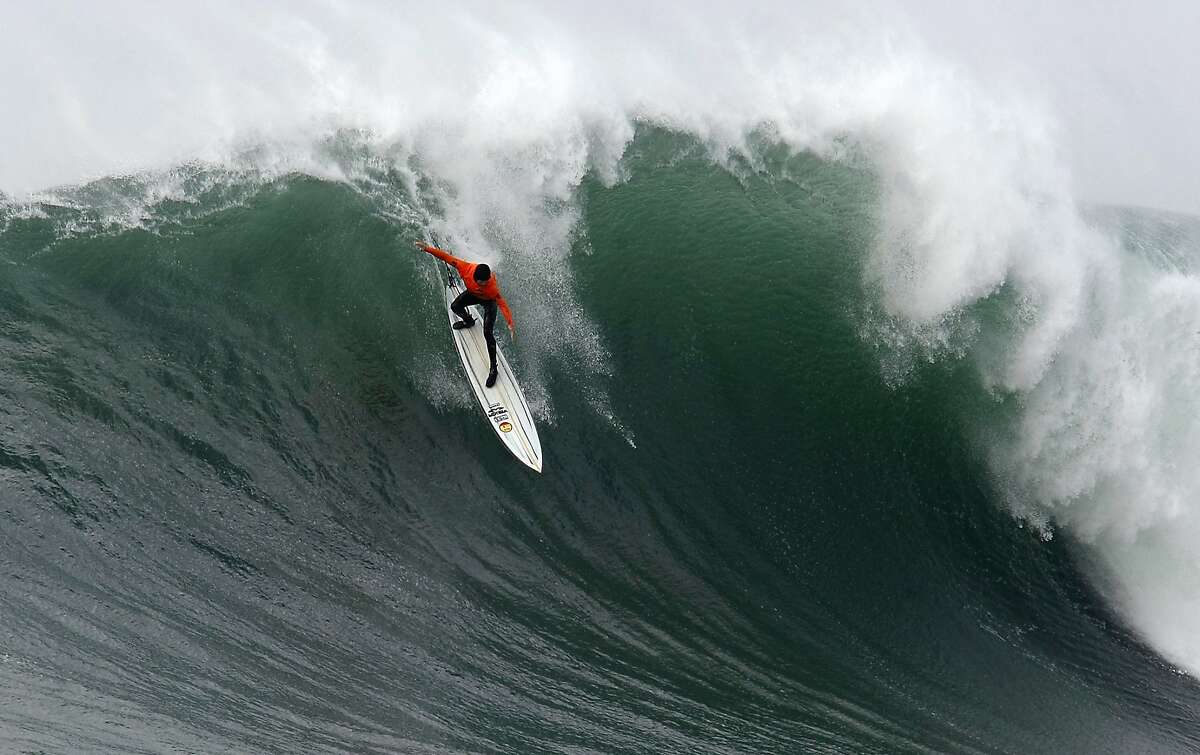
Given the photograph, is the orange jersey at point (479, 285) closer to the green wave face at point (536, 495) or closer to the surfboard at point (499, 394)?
the surfboard at point (499, 394)

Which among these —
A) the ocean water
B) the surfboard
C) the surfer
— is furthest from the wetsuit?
the ocean water

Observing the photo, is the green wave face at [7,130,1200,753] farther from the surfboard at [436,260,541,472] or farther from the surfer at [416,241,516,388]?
the surfer at [416,241,516,388]

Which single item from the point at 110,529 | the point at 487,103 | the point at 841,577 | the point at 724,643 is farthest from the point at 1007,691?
the point at 487,103

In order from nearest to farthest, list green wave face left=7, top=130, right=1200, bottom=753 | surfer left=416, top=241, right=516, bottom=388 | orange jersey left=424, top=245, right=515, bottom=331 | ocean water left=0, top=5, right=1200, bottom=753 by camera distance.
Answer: green wave face left=7, top=130, right=1200, bottom=753 → ocean water left=0, top=5, right=1200, bottom=753 → surfer left=416, top=241, right=516, bottom=388 → orange jersey left=424, top=245, right=515, bottom=331

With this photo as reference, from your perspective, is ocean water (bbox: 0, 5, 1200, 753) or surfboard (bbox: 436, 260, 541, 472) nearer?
ocean water (bbox: 0, 5, 1200, 753)

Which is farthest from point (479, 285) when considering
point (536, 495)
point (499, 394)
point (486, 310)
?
point (536, 495)

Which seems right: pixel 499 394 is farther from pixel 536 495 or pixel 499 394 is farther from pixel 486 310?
pixel 536 495

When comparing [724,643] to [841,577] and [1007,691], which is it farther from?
[1007,691]
